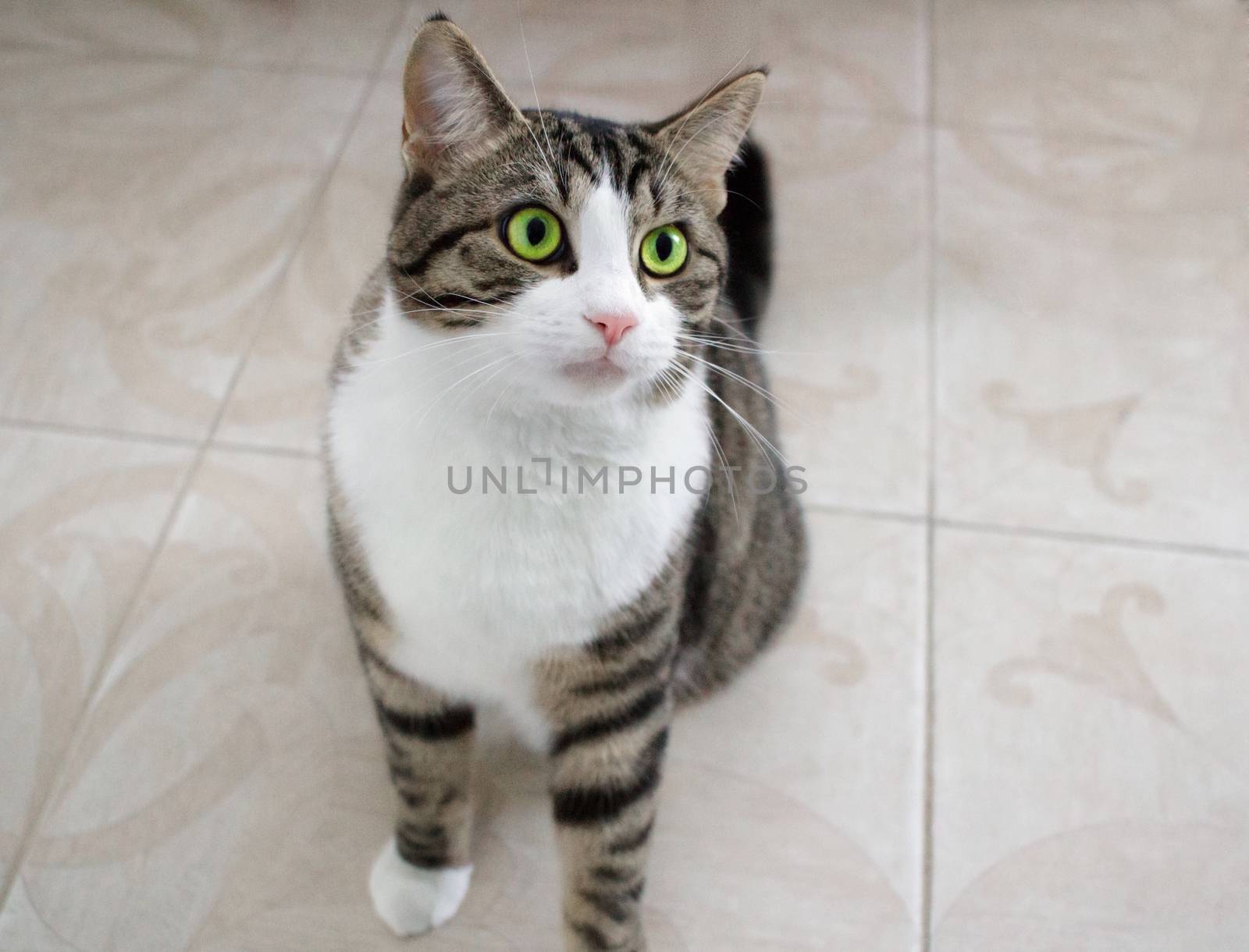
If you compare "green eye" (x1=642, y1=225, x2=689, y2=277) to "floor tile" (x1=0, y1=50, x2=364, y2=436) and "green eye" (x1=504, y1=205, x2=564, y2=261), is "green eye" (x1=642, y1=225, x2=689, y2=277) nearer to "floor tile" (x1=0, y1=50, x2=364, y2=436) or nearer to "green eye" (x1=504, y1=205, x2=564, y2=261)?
"green eye" (x1=504, y1=205, x2=564, y2=261)

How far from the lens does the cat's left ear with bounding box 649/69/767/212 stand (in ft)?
2.63

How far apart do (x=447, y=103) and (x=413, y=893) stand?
2.31 feet

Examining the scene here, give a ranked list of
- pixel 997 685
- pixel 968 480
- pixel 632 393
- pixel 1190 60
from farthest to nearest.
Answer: pixel 1190 60, pixel 968 480, pixel 997 685, pixel 632 393

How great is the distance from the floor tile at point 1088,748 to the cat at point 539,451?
376mm

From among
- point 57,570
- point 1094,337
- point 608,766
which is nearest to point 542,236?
point 608,766

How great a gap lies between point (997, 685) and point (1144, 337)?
0.62 meters

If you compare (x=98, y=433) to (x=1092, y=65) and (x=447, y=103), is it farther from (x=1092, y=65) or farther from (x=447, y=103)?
(x=1092, y=65)

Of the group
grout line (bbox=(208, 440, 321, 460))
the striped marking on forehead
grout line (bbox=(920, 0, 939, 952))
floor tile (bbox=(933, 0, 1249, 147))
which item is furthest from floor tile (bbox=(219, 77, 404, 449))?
floor tile (bbox=(933, 0, 1249, 147))

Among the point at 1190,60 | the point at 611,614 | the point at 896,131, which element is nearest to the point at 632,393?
the point at 611,614

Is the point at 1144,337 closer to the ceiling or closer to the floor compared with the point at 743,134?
closer to the floor

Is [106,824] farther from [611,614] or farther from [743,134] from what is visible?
[743,134]

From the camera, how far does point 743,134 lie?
0.85 meters

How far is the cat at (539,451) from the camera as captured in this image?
0.73m

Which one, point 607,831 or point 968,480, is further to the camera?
point 968,480
